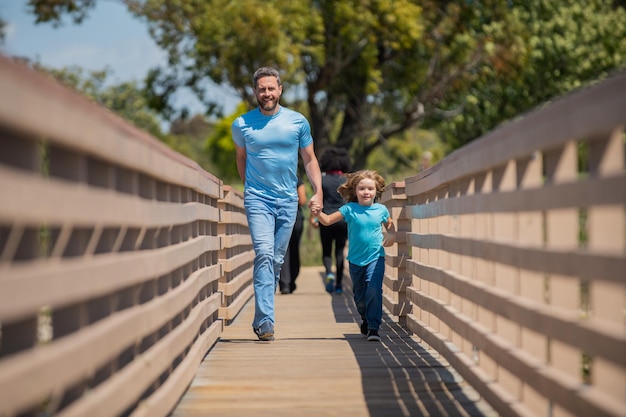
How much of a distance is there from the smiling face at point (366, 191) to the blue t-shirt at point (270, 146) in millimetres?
538

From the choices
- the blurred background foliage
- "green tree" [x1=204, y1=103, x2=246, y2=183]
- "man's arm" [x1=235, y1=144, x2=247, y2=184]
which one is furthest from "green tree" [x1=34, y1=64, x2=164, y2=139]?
"man's arm" [x1=235, y1=144, x2=247, y2=184]

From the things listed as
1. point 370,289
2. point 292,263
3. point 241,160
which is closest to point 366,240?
point 370,289

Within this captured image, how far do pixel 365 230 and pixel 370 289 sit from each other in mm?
453

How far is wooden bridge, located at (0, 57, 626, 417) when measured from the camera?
10.8ft

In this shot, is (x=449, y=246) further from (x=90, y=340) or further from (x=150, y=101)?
(x=150, y=101)

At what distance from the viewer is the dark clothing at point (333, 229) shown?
13.8 meters

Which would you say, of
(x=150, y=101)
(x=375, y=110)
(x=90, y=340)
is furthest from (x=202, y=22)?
(x=90, y=340)

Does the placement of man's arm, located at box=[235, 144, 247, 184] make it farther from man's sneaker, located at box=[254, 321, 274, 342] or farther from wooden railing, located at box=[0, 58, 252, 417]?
wooden railing, located at box=[0, 58, 252, 417]

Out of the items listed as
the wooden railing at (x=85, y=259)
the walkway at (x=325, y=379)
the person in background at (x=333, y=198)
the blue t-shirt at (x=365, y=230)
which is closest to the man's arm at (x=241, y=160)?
the blue t-shirt at (x=365, y=230)

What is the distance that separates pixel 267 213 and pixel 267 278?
1.66 feet

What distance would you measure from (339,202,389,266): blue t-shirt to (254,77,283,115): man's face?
3.14 ft

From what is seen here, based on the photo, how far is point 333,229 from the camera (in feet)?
47.5

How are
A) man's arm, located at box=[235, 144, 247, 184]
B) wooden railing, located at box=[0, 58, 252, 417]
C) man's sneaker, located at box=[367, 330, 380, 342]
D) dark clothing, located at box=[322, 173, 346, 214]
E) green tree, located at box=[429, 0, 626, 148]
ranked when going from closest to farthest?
wooden railing, located at box=[0, 58, 252, 417] < man's sneaker, located at box=[367, 330, 380, 342] < man's arm, located at box=[235, 144, 247, 184] < dark clothing, located at box=[322, 173, 346, 214] < green tree, located at box=[429, 0, 626, 148]

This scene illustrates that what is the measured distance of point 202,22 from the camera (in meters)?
33.5
